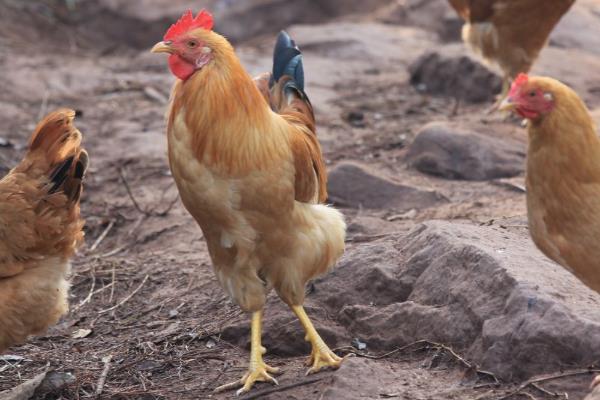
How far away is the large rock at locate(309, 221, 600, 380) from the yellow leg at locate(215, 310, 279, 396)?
567 millimetres

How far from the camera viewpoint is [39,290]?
16.3 feet

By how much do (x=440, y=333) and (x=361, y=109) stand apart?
18.4 ft

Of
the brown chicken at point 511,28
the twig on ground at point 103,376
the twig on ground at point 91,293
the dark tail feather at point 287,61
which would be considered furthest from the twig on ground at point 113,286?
the brown chicken at point 511,28

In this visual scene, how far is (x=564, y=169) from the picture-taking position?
400 centimetres

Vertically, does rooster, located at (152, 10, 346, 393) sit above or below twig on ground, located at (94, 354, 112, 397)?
above

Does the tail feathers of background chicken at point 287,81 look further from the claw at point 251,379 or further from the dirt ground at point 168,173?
the claw at point 251,379

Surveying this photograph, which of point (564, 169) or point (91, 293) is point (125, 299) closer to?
point (91, 293)

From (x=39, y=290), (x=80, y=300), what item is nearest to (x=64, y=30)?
(x=80, y=300)

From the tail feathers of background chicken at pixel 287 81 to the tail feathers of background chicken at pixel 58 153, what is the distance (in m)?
1.13

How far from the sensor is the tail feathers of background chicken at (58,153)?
5004mm

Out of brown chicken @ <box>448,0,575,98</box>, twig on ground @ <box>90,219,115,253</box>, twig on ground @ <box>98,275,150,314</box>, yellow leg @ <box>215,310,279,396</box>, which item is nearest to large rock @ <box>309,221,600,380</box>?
yellow leg @ <box>215,310,279,396</box>

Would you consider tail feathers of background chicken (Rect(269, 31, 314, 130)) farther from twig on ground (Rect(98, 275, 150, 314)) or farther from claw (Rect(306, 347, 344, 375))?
twig on ground (Rect(98, 275, 150, 314))

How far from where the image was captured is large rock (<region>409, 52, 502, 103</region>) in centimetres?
986

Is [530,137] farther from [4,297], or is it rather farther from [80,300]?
[80,300]
